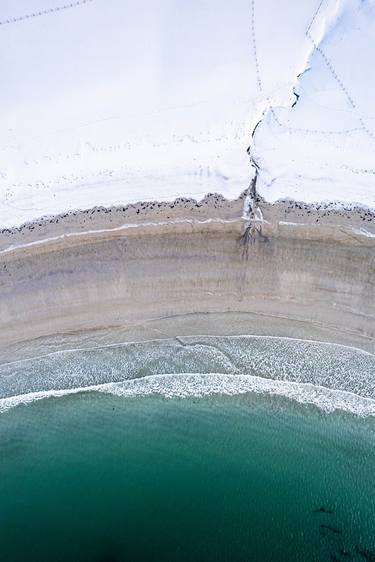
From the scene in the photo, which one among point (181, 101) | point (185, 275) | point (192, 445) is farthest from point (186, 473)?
point (181, 101)

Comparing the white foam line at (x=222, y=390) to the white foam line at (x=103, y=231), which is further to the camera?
the white foam line at (x=103, y=231)

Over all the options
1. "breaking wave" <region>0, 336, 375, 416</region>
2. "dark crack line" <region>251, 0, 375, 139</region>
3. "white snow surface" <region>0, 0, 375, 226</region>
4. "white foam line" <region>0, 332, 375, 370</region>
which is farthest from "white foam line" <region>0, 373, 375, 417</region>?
"dark crack line" <region>251, 0, 375, 139</region>

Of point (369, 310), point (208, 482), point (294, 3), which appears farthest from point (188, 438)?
point (294, 3)

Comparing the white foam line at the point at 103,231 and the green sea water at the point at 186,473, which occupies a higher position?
the white foam line at the point at 103,231

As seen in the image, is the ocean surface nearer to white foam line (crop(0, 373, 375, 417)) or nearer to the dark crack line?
white foam line (crop(0, 373, 375, 417))

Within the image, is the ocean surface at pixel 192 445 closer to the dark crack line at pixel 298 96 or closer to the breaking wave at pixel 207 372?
the breaking wave at pixel 207 372

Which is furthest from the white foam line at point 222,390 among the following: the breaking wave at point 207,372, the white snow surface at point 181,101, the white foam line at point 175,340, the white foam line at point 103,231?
the white snow surface at point 181,101
